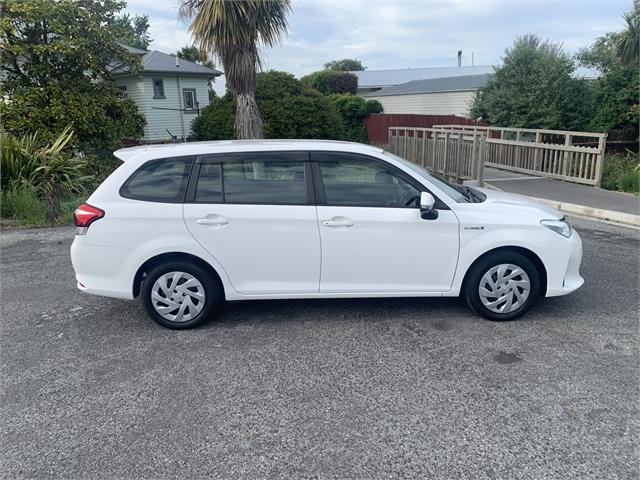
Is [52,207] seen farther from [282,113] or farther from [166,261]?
[282,113]

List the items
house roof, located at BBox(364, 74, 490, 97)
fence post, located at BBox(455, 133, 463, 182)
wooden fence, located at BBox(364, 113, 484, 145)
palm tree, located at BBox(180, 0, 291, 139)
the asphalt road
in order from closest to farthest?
the asphalt road
palm tree, located at BBox(180, 0, 291, 139)
fence post, located at BBox(455, 133, 463, 182)
wooden fence, located at BBox(364, 113, 484, 145)
house roof, located at BBox(364, 74, 490, 97)

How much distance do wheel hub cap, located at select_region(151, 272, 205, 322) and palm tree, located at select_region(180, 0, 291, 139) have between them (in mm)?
7387

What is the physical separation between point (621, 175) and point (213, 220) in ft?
32.4

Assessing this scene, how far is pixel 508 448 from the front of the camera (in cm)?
274

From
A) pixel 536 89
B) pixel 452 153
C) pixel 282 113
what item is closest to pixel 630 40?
pixel 536 89

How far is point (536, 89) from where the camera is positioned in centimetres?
1820

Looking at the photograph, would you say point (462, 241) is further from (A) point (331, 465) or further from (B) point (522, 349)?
(A) point (331, 465)

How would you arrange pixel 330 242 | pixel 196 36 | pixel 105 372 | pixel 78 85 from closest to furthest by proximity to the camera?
1. pixel 105 372
2. pixel 330 242
3. pixel 196 36
4. pixel 78 85

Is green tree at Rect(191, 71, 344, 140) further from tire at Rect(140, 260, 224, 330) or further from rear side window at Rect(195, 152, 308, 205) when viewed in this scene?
tire at Rect(140, 260, 224, 330)

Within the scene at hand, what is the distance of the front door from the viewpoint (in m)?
4.20

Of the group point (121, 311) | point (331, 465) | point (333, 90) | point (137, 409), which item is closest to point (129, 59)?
point (121, 311)

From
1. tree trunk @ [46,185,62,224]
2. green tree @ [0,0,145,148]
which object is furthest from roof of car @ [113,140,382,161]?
green tree @ [0,0,145,148]

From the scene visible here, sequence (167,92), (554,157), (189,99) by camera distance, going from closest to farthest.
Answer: (554,157)
(167,92)
(189,99)

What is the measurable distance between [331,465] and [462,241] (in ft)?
7.42
